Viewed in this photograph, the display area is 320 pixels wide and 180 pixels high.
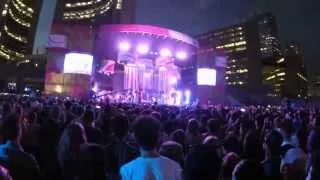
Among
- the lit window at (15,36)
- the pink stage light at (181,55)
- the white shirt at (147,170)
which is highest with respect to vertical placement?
the lit window at (15,36)

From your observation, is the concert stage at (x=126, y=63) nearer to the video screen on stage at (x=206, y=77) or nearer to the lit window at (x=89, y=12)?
the video screen on stage at (x=206, y=77)

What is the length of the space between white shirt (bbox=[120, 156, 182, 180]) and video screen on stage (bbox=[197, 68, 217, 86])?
4404 centimetres

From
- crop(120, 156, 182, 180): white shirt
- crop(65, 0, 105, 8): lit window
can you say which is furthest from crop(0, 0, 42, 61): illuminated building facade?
crop(120, 156, 182, 180): white shirt

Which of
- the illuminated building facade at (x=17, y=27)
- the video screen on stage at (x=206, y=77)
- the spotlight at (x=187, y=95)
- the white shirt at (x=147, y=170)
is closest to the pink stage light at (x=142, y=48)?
the spotlight at (x=187, y=95)

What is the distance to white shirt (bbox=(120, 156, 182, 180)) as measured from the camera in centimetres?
402

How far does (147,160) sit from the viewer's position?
404 centimetres

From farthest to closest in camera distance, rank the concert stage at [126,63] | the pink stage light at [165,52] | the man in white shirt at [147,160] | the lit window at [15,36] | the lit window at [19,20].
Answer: the lit window at [19,20]
the lit window at [15,36]
the pink stage light at [165,52]
the concert stage at [126,63]
the man in white shirt at [147,160]

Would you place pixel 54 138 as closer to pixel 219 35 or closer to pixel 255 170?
pixel 255 170

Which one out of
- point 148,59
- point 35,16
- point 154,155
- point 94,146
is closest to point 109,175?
point 94,146

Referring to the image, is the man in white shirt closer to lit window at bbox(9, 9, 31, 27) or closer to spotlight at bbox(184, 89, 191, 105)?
spotlight at bbox(184, 89, 191, 105)

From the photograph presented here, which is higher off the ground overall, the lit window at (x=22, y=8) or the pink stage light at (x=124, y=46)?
the lit window at (x=22, y=8)

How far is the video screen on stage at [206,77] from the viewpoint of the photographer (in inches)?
1892

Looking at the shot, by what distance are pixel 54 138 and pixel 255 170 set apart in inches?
157

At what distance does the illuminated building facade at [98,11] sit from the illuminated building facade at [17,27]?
9.20 metres
